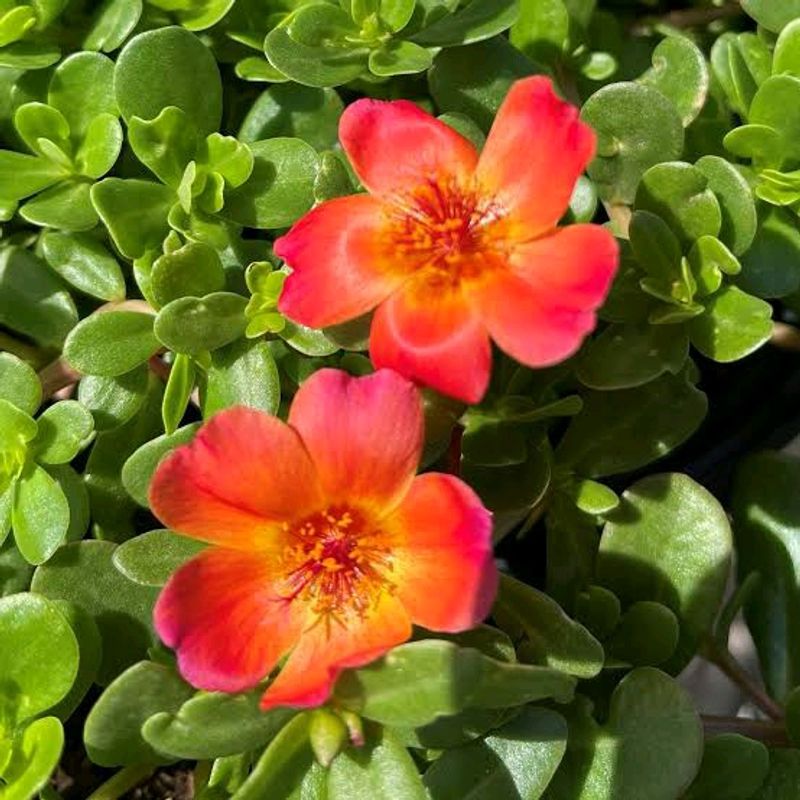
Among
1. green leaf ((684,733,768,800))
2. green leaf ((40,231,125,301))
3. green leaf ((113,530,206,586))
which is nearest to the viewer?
green leaf ((113,530,206,586))

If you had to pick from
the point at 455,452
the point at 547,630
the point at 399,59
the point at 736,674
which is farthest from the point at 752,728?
the point at 399,59

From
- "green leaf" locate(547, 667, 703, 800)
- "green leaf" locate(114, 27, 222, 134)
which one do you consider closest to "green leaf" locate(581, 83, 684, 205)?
"green leaf" locate(114, 27, 222, 134)

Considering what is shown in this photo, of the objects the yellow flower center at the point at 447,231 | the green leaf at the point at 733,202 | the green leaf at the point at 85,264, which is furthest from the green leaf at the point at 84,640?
the green leaf at the point at 733,202

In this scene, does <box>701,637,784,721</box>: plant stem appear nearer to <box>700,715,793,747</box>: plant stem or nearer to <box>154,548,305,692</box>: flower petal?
<box>700,715,793,747</box>: plant stem

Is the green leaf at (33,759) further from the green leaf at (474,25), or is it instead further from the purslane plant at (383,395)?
the green leaf at (474,25)

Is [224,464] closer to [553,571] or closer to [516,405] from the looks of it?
[516,405]

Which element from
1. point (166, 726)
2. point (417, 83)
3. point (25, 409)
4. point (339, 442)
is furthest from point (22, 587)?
point (417, 83)
